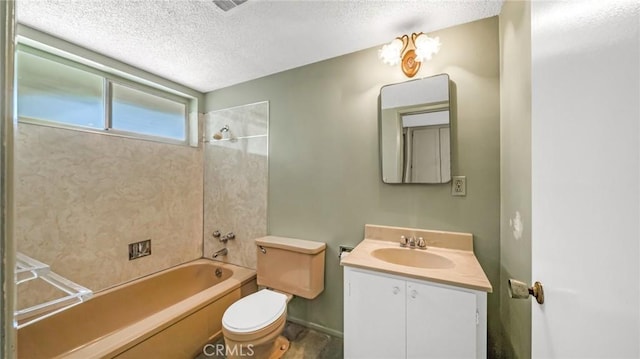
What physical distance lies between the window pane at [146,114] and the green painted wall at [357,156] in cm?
59

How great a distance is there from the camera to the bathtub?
136 cm

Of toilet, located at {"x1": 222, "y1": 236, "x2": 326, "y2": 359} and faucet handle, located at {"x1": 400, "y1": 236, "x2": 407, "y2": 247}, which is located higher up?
faucet handle, located at {"x1": 400, "y1": 236, "x2": 407, "y2": 247}

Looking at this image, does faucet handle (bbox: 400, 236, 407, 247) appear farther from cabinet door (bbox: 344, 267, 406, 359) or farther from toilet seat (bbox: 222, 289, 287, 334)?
toilet seat (bbox: 222, 289, 287, 334)

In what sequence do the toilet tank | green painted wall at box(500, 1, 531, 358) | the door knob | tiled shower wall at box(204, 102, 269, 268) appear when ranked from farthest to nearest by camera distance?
1. tiled shower wall at box(204, 102, 269, 268)
2. the toilet tank
3. green painted wall at box(500, 1, 531, 358)
4. the door knob

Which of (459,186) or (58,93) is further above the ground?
(58,93)

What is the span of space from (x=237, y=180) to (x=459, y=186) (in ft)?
6.50

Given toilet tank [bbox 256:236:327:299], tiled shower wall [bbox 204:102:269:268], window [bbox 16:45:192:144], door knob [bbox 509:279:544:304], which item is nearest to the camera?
door knob [bbox 509:279:544:304]

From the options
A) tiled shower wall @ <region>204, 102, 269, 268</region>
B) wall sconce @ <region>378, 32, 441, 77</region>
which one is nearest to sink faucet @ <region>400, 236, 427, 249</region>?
wall sconce @ <region>378, 32, 441, 77</region>

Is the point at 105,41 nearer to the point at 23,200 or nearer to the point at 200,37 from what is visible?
the point at 200,37

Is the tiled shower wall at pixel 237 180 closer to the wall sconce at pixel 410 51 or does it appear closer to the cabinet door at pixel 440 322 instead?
the wall sconce at pixel 410 51

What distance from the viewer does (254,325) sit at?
1.38m

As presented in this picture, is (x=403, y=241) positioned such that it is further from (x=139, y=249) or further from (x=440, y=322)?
(x=139, y=249)

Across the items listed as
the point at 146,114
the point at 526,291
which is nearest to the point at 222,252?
the point at 146,114

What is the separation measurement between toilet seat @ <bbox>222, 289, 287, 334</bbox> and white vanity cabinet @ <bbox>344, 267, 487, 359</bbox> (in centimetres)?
48
